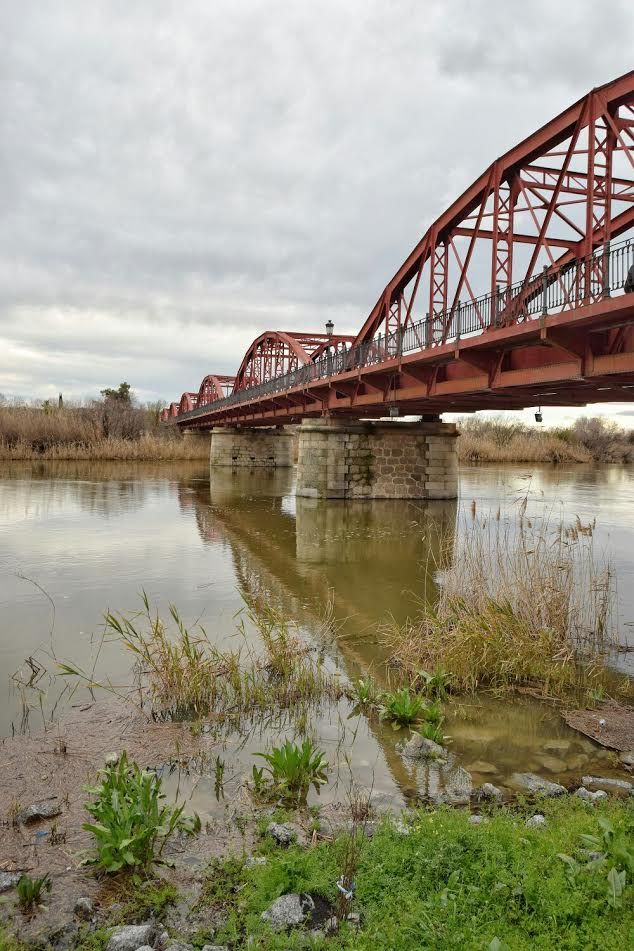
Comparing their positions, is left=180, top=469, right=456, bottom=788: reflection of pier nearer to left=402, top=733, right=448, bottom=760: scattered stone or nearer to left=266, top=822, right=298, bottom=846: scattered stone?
left=402, top=733, right=448, bottom=760: scattered stone

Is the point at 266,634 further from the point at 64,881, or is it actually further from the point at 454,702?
the point at 64,881

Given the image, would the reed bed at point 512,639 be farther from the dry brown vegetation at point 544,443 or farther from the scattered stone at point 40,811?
the dry brown vegetation at point 544,443

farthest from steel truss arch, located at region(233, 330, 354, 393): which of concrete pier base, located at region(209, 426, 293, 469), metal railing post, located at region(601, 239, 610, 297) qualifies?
metal railing post, located at region(601, 239, 610, 297)

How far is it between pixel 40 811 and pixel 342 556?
10.7 meters

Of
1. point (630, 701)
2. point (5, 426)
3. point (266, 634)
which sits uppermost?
→ point (5, 426)

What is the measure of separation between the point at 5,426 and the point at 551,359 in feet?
145

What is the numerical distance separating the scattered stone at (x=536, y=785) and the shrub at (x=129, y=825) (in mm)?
2284

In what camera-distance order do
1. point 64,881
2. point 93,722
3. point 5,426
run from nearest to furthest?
1. point 64,881
2. point 93,722
3. point 5,426

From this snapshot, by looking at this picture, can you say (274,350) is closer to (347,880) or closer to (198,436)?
(198,436)

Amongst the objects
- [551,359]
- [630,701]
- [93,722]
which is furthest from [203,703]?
[551,359]

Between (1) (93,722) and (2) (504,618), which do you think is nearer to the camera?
(1) (93,722)

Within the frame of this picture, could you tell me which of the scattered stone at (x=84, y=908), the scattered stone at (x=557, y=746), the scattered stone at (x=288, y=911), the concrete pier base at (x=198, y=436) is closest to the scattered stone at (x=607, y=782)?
the scattered stone at (x=557, y=746)

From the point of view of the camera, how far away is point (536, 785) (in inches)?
178

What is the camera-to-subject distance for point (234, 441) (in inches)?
2052
